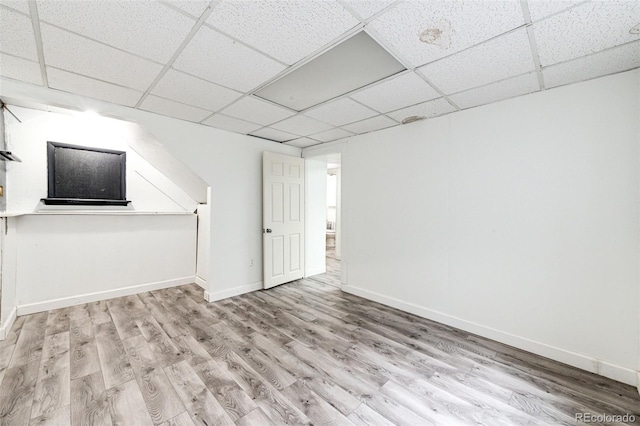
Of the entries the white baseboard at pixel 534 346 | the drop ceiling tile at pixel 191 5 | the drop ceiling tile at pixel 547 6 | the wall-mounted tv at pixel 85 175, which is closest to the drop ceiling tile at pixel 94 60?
the drop ceiling tile at pixel 191 5

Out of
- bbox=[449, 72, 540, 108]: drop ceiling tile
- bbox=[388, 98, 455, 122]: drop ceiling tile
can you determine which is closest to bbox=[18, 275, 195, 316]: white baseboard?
bbox=[388, 98, 455, 122]: drop ceiling tile

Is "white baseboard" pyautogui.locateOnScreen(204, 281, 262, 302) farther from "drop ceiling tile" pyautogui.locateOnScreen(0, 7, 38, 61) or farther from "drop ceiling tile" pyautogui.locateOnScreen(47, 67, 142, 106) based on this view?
"drop ceiling tile" pyautogui.locateOnScreen(0, 7, 38, 61)

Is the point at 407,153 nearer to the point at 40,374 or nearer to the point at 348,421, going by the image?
the point at 348,421

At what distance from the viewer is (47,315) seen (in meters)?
3.05

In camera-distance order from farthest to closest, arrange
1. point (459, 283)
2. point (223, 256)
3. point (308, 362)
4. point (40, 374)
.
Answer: point (223, 256)
point (459, 283)
point (308, 362)
point (40, 374)

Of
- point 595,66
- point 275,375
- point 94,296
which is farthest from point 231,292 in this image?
point 595,66

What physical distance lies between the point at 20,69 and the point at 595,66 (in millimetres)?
4597

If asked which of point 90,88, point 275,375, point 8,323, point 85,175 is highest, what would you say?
point 90,88

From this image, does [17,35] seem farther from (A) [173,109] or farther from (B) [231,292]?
(B) [231,292]

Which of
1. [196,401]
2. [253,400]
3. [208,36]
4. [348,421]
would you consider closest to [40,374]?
[196,401]

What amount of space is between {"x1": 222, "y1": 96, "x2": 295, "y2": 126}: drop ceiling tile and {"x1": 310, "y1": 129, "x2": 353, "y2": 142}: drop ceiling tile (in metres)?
0.82

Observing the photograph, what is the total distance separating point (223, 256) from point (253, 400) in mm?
2284

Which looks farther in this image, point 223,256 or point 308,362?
point 223,256

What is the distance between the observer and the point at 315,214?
198 inches
